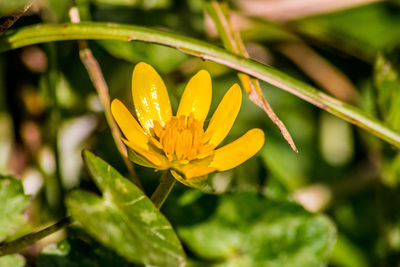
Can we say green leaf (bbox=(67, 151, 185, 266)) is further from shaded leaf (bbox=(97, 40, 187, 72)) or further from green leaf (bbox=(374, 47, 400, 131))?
green leaf (bbox=(374, 47, 400, 131))

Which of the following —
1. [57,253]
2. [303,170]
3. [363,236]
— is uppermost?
[57,253]

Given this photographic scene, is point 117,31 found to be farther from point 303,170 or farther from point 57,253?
point 303,170

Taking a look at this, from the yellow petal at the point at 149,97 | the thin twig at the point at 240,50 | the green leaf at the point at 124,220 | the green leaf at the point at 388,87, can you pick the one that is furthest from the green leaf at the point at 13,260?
the green leaf at the point at 388,87

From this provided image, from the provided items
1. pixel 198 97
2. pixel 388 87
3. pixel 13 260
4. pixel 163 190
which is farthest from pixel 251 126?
pixel 13 260

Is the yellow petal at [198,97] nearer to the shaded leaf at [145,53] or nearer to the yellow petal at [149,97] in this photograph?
the yellow petal at [149,97]

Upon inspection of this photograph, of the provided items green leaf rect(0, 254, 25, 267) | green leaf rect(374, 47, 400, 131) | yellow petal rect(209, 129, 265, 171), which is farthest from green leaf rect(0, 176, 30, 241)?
green leaf rect(374, 47, 400, 131)

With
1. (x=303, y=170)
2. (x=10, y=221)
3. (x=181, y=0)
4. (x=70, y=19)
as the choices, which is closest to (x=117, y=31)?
(x=70, y=19)
